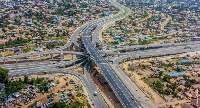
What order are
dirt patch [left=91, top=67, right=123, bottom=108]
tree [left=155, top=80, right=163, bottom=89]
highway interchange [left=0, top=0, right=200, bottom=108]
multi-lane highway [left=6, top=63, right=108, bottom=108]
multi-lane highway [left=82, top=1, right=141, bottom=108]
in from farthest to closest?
tree [left=155, top=80, right=163, bottom=89]
dirt patch [left=91, top=67, right=123, bottom=108]
highway interchange [left=0, top=0, right=200, bottom=108]
multi-lane highway [left=6, top=63, right=108, bottom=108]
multi-lane highway [left=82, top=1, right=141, bottom=108]

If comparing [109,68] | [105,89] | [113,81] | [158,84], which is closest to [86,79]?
[105,89]

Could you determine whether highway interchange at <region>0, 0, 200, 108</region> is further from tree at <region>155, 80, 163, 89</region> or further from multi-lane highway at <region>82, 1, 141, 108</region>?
tree at <region>155, 80, 163, 89</region>

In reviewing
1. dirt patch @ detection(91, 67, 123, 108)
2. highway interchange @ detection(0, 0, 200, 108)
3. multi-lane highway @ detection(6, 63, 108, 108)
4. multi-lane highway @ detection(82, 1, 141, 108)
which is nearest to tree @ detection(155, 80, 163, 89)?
highway interchange @ detection(0, 0, 200, 108)

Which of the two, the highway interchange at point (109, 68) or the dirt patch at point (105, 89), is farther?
the dirt patch at point (105, 89)

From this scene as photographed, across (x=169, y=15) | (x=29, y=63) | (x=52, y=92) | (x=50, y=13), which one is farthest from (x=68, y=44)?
(x=169, y=15)

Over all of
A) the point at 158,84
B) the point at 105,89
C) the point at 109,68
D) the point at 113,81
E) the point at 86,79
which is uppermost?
the point at 109,68

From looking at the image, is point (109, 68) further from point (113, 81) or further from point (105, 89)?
point (105, 89)

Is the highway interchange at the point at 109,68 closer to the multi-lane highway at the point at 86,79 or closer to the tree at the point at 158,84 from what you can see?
the multi-lane highway at the point at 86,79

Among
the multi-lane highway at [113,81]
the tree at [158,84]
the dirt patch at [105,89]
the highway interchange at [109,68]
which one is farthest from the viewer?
the tree at [158,84]

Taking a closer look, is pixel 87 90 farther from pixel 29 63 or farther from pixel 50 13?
pixel 50 13

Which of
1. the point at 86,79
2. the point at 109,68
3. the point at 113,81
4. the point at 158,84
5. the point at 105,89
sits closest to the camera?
the point at 158,84

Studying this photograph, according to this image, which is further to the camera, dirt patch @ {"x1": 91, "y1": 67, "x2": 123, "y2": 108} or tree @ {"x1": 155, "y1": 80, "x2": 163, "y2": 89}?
tree @ {"x1": 155, "y1": 80, "x2": 163, "y2": 89}

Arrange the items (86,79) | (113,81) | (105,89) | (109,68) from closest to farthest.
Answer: (113,81), (105,89), (86,79), (109,68)

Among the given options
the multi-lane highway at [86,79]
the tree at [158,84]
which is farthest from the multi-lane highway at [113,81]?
the tree at [158,84]
